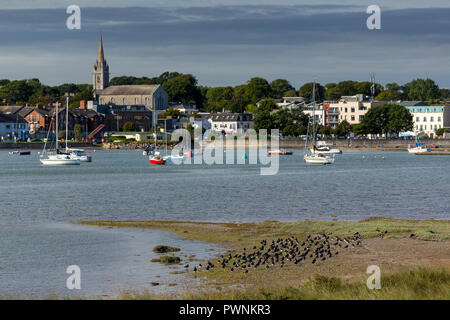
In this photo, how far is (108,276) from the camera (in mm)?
25094

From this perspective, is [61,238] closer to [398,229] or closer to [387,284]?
[398,229]

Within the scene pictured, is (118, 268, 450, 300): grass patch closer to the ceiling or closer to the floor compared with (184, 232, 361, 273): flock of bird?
closer to the ceiling

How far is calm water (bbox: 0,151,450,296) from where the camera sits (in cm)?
2620

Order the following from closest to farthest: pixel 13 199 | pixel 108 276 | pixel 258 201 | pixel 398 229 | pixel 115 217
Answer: pixel 108 276 < pixel 398 229 < pixel 115 217 < pixel 258 201 < pixel 13 199

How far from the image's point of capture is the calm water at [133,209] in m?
26.2

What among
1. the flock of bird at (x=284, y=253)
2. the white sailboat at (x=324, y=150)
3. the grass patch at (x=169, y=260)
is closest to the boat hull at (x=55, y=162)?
the white sailboat at (x=324, y=150)

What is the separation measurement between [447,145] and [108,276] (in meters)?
185

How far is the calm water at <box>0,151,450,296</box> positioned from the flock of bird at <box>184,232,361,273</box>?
7.70 ft

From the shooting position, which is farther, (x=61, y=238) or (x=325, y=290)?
(x=61, y=238)

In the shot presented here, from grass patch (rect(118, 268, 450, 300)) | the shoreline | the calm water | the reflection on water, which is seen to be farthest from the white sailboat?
grass patch (rect(118, 268, 450, 300))

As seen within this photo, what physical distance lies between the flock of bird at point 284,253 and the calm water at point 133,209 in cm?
235

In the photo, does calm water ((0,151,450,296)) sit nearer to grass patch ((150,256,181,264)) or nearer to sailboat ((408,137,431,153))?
grass patch ((150,256,181,264))
